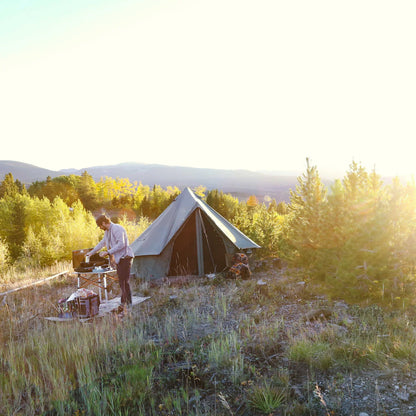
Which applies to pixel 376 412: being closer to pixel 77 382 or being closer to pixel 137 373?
pixel 137 373

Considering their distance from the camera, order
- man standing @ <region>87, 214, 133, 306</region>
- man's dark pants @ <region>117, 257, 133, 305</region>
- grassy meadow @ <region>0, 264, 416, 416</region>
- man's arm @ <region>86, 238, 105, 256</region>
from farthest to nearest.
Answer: man's arm @ <region>86, 238, 105, 256</region> → man's dark pants @ <region>117, 257, 133, 305</region> → man standing @ <region>87, 214, 133, 306</region> → grassy meadow @ <region>0, 264, 416, 416</region>

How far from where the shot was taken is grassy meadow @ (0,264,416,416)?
3330mm

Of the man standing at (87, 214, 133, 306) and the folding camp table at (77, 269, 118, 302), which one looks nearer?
the man standing at (87, 214, 133, 306)

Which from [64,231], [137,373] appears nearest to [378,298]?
[137,373]

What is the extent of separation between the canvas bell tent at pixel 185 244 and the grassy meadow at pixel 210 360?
3.27 meters

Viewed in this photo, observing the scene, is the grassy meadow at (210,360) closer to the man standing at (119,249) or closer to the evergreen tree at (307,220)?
the man standing at (119,249)

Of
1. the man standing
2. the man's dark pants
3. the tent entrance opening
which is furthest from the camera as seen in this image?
the tent entrance opening

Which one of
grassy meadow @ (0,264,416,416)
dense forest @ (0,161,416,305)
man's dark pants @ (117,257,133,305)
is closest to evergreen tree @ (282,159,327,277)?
dense forest @ (0,161,416,305)

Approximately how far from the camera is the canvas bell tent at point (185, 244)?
977 centimetres

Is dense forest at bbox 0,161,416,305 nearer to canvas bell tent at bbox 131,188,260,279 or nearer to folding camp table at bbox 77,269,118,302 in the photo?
canvas bell tent at bbox 131,188,260,279

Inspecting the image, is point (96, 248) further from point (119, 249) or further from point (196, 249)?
point (196, 249)

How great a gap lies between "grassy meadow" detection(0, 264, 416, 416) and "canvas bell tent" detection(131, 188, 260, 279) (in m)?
3.27

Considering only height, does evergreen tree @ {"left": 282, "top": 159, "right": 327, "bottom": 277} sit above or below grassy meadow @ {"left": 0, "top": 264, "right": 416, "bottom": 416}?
above

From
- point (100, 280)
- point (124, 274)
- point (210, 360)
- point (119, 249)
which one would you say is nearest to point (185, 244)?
point (100, 280)
